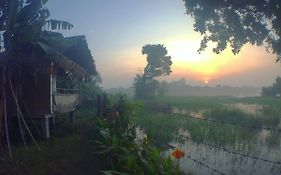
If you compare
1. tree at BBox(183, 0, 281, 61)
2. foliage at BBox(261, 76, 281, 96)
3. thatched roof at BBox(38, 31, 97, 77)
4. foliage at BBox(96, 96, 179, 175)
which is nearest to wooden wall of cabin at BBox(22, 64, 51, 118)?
thatched roof at BBox(38, 31, 97, 77)

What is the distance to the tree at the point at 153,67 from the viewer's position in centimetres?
5561

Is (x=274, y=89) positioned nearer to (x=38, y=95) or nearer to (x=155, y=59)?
(x=155, y=59)

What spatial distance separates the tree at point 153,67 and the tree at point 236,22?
3398 cm

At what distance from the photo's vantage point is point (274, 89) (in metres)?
62.2

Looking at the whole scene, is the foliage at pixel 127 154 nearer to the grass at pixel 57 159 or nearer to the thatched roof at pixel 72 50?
the grass at pixel 57 159

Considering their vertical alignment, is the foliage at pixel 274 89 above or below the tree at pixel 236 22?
below

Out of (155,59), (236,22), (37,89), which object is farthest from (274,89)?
(37,89)

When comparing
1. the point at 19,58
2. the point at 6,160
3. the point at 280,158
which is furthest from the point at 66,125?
the point at 280,158

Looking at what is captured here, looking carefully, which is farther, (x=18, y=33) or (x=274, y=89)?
(x=274, y=89)

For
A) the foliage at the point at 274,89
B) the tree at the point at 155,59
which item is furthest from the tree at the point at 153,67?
the foliage at the point at 274,89

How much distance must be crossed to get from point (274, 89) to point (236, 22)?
150ft

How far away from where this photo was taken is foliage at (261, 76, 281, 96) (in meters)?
60.9

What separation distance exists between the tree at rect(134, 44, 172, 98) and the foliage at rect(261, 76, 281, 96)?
1861cm

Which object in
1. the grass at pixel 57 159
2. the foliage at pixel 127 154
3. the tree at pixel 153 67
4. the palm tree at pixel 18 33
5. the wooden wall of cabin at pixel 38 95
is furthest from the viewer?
the tree at pixel 153 67
